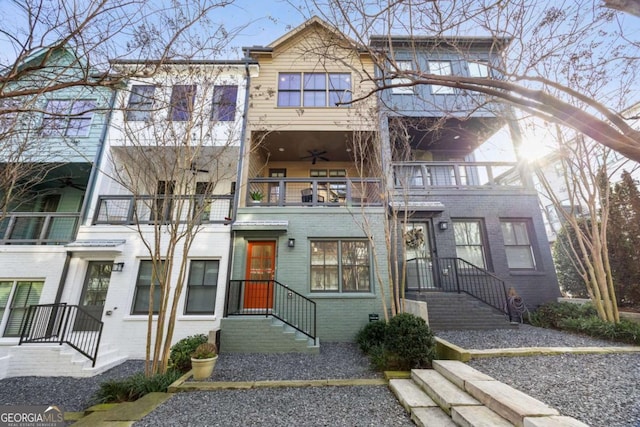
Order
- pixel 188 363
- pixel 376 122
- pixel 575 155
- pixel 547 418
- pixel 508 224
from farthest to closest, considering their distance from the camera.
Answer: pixel 508 224
pixel 376 122
pixel 575 155
pixel 188 363
pixel 547 418

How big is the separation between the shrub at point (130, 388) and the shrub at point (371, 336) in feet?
13.0

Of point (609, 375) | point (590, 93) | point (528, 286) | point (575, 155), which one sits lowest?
point (609, 375)

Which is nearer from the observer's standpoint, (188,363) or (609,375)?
(609,375)

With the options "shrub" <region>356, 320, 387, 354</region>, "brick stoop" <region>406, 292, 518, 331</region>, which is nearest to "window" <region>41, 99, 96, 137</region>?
"shrub" <region>356, 320, 387, 354</region>

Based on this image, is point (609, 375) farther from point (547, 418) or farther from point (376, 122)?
point (376, 122)

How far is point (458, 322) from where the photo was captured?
643 cm

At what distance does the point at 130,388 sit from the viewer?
3945 millimetres

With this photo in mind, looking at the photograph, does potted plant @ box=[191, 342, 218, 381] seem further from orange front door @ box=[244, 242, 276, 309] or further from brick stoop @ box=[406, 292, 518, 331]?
brick stoop @ box=[406, 292, 518, 331]

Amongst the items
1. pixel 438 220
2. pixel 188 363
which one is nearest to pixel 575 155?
pixel 438 220

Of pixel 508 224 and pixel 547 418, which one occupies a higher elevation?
pixel 508 224

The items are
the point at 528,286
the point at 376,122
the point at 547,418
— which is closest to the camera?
the point at 547,418

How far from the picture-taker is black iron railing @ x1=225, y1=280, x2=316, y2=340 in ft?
21.8

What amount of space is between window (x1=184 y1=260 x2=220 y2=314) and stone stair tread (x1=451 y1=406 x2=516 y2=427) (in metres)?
6.14

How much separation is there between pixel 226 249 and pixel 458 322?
6.68 metres
